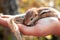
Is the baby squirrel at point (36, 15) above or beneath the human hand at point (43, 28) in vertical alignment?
above

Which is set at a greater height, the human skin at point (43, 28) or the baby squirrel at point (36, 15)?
the baby squirrel at point (36, 15)

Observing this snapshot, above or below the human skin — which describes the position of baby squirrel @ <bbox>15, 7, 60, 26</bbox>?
above

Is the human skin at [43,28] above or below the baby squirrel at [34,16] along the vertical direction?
below

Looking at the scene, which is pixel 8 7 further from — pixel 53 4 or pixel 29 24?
pixel 29 24

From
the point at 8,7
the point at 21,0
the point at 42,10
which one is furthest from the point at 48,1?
the point at 42,10

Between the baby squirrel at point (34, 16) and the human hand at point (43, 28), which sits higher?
the baby squirrel at point (34, 16)

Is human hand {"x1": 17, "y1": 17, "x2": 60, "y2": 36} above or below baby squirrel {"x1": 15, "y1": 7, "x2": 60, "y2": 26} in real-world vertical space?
below

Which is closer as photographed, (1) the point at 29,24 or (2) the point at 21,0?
(1) the point at 29,24

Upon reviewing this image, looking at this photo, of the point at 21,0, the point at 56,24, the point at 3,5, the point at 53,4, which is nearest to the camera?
the point at 56,24

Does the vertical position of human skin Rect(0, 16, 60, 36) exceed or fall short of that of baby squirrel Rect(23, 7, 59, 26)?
it falls short

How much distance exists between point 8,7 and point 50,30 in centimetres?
73

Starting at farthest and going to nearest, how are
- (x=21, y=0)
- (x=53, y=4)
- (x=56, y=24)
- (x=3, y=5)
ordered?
(x=21, y=0), (x=53, y=4), (x=3, y=5), (x=56, y=24)

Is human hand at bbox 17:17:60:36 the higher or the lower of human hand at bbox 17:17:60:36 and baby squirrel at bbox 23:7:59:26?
the lower

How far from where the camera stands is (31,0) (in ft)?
6.24
